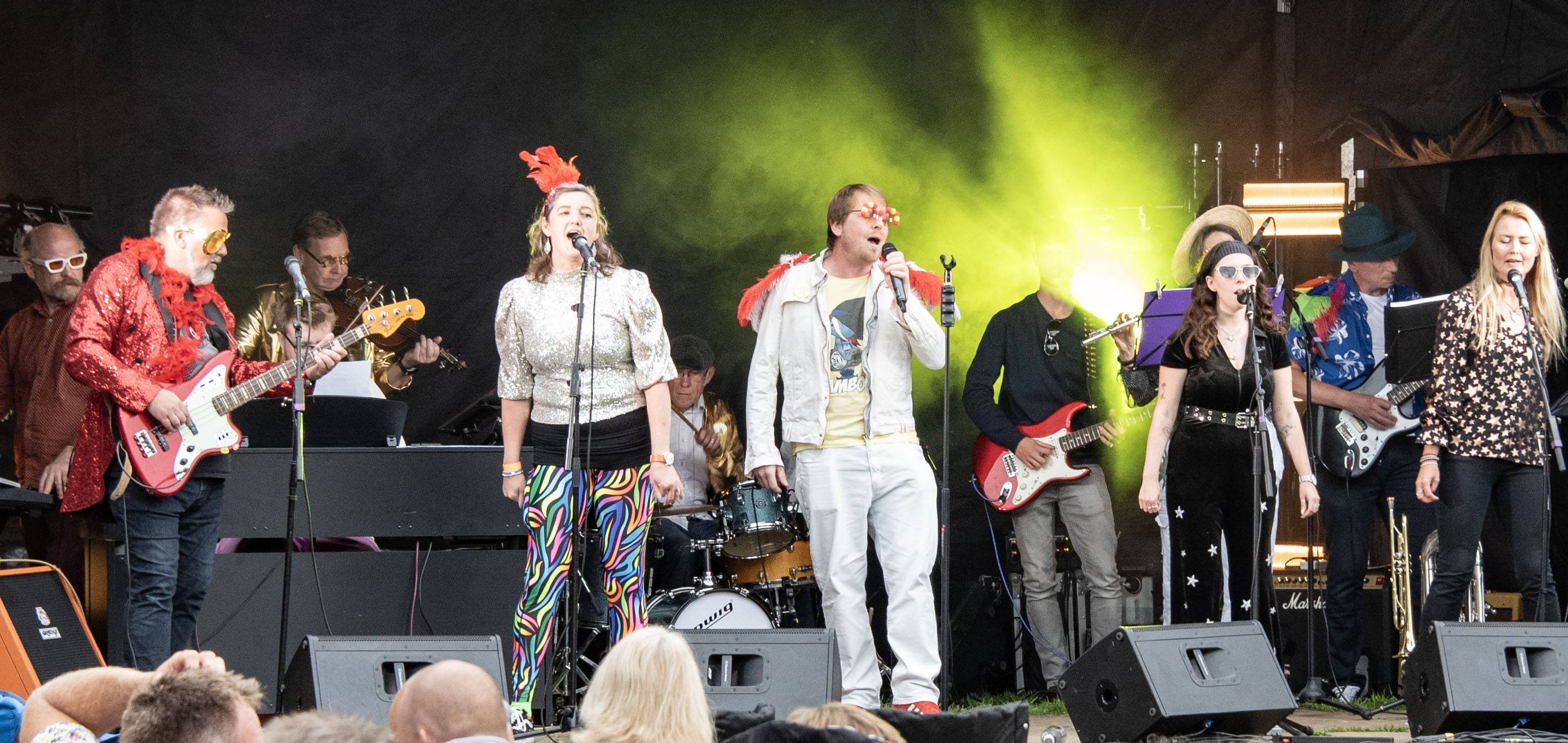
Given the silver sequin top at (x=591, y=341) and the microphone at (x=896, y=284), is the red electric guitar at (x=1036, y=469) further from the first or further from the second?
the silver sequin top at (x=591, y=341)

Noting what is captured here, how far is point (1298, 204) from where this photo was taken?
7539 mm

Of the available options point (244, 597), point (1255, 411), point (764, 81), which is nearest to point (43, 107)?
point (244, 597)

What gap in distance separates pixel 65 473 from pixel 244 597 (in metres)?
0.99

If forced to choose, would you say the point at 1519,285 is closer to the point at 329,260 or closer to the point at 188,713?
the point at 188,713

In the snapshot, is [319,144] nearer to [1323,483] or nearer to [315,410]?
[315,410]

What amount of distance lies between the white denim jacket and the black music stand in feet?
8.06

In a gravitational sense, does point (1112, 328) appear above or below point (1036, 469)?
above

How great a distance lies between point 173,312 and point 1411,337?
530 centimetres

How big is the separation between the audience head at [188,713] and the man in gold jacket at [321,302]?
4.60 metres

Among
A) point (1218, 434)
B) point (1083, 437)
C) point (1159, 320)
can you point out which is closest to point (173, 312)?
point (1083, 437)

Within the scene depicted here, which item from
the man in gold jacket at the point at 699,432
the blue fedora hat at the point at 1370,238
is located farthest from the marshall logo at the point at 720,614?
the blue fedora hat at the point at 1370,238

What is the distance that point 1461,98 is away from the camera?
718 cm

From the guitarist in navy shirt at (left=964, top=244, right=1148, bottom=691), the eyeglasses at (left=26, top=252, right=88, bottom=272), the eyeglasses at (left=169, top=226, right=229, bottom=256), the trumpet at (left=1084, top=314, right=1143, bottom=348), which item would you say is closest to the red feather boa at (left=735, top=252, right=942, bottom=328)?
the trumpet at (left=1084, top=314, right=1143, bottom=348)

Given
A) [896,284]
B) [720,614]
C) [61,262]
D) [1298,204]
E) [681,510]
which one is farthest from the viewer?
[1298,204]
